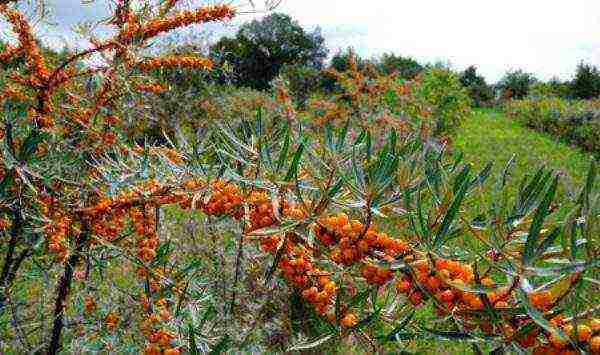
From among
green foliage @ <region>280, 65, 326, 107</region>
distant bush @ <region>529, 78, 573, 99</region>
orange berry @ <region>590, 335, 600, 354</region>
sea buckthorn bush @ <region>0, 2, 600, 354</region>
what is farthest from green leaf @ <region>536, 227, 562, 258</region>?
distant bush @ <region>529, 78, 573, 99</region>

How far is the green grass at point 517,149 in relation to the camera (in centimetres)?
1262

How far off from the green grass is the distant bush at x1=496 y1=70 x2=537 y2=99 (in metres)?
16.1

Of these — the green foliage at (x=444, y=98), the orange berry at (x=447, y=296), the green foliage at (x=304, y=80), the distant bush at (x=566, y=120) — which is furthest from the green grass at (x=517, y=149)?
the orange berry at (x=447, y=296)

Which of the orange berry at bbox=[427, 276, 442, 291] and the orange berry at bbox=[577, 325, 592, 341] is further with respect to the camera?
the orange berry at bbox=[427, 276, 442, 291]

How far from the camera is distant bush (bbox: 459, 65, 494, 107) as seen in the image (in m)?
32.7

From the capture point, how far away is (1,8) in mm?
1608

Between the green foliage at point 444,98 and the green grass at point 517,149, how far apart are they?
1.86 ft

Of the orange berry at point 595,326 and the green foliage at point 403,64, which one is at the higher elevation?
the orange berry at point 595,326

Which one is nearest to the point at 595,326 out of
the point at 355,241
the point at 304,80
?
the point at 355,241

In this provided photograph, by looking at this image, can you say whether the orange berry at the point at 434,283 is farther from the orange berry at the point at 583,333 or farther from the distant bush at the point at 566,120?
the distant bush at the point at 566,120

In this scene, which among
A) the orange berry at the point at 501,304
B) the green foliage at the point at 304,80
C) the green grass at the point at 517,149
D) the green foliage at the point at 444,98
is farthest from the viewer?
the green foliage at the point at 304,80

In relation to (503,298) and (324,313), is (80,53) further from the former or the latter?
(503,298)

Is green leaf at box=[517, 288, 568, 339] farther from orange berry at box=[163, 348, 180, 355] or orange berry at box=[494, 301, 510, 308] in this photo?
orange berry at box=[163, 348, 180, 355]

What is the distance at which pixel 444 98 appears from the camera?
14.6 metres
